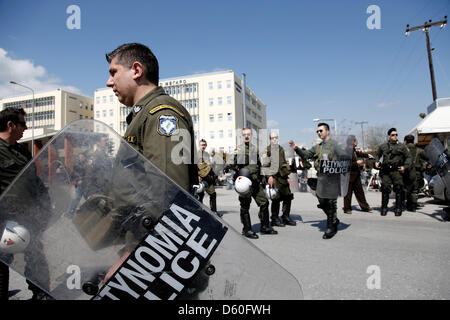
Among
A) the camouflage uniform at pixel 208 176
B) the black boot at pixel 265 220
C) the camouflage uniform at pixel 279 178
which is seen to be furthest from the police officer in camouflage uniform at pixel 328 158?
the camouflage uniform at pixel 208 176

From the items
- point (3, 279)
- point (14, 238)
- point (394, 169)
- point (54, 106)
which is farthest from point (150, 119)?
point (54, 106)

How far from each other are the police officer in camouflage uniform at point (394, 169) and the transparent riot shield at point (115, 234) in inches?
234

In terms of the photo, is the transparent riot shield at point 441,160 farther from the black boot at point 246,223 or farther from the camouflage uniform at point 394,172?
the black boot at point 246,223

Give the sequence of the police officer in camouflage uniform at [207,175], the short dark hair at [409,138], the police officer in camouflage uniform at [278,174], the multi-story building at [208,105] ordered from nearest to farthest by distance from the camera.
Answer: the police officer in camouflage uniform at [278,174] → the police officer in camouflage uniform at [207,175] → the short dark hair at [409,138] → the multi-story building at [208,105]

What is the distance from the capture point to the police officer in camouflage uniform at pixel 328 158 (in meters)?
4.34

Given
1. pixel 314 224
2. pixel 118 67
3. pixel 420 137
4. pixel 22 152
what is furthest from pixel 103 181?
pixel 420 137

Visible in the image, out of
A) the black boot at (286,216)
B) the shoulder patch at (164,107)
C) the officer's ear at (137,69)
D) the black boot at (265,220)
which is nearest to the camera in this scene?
the shoulder patch at (164,107)

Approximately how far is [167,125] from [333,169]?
3.91 meters

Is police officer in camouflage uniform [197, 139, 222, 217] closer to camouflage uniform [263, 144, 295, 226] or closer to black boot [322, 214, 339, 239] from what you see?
camouflage uniform [263, 144, 295, 226]

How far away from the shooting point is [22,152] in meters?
2.30

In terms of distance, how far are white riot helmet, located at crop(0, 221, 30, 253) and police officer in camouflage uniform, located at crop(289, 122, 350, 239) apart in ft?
13.4

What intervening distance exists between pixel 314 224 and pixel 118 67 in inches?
196

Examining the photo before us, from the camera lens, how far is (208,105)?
165 ft

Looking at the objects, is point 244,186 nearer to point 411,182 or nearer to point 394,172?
point 394,172
